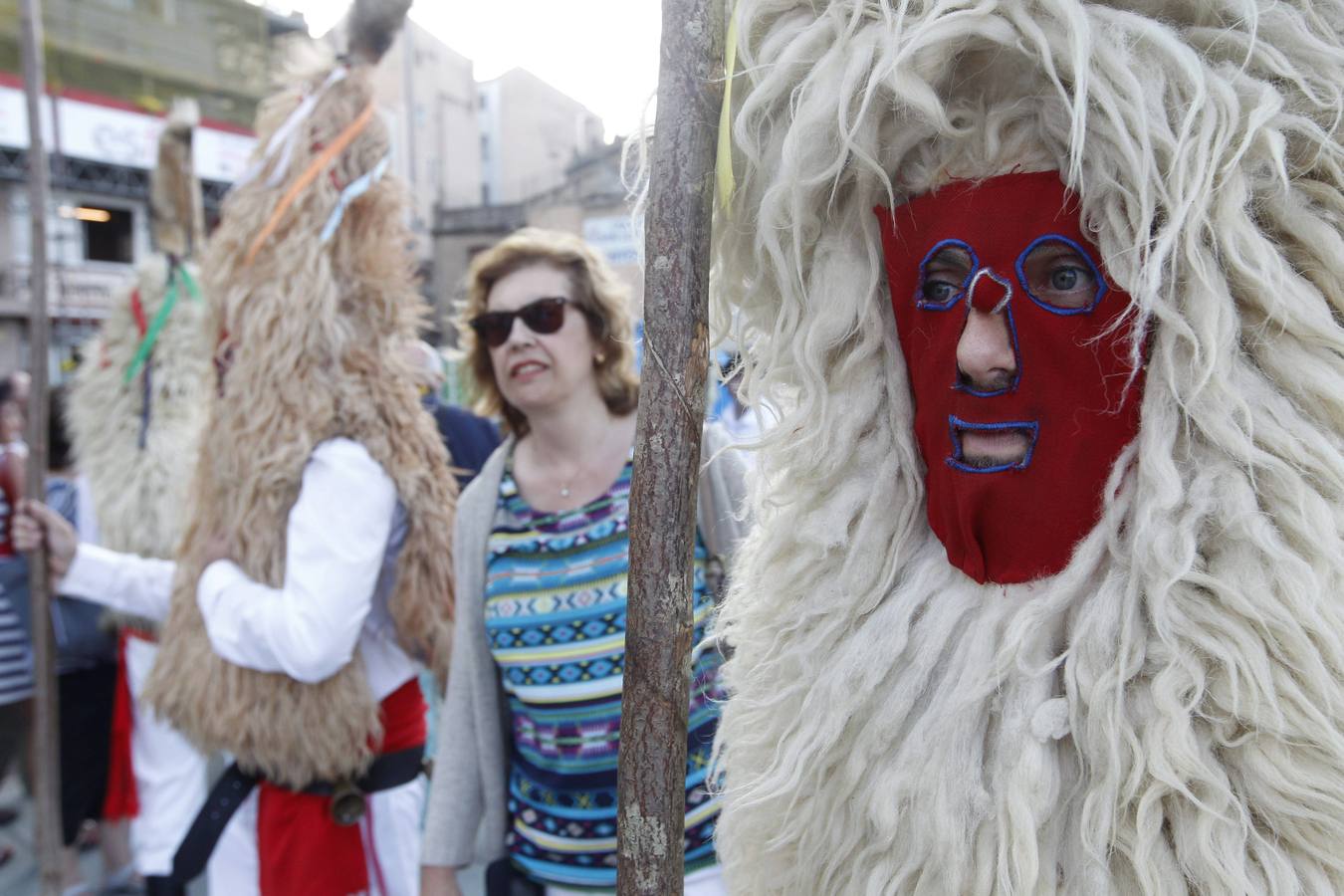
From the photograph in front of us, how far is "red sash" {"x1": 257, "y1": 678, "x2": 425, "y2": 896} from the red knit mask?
1856mm

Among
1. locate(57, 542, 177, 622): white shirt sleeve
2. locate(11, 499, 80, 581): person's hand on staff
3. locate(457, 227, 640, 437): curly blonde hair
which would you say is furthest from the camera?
locate(57, 542, 177, 622): white shirt sleeve

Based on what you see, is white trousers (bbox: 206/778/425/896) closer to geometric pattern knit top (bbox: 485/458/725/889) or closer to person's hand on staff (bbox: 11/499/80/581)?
geometric pattern knit top (bbox: 485/458/725/889)

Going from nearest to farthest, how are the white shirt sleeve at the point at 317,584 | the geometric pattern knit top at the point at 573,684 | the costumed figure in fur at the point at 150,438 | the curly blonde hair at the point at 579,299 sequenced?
the geometric pattern knit top at the point at 573,684, the white shirt sleeve at the point at 317,584, the curly blonde hair at the point at 579,299, the costumed figure in fur at the point at 150,438

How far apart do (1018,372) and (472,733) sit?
4.91ft

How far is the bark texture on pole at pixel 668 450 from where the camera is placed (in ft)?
3.26

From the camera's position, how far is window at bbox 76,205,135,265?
19.4 m

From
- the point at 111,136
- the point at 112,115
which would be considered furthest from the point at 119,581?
the point at 112,115

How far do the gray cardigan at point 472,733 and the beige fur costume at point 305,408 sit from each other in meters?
0.38

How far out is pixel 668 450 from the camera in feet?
3.29

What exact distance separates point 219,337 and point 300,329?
0.40m

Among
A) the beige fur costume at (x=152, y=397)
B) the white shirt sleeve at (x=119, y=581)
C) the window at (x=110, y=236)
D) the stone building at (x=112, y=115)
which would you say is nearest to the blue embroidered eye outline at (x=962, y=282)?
the white shirt sleeve at (x=119, y=581)

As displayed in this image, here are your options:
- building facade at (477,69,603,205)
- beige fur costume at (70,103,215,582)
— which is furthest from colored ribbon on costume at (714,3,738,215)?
building facade at (477,69,603,205)

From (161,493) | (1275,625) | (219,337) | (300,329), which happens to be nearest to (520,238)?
(300,329)

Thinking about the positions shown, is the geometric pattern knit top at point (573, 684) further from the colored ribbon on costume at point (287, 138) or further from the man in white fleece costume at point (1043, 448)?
the colored ribbon on costume at point (287, 138)
